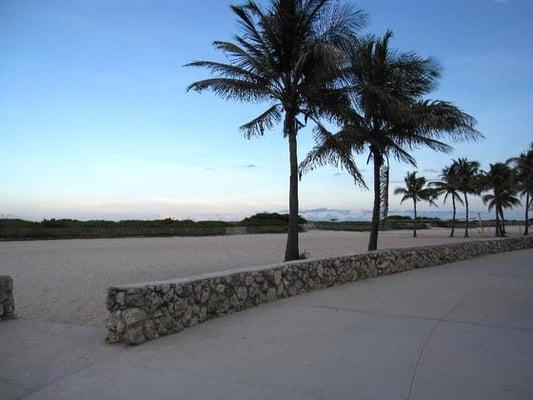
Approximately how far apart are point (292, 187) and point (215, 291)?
21.8ft

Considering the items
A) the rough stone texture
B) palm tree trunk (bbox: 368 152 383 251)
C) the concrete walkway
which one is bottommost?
the concrete walkway

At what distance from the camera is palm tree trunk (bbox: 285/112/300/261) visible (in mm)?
14016

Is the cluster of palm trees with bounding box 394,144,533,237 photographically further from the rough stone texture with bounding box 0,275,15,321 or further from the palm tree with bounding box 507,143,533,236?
the rough stone texture with bounding box 0,275,15,321

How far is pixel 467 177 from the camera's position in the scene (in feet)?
157

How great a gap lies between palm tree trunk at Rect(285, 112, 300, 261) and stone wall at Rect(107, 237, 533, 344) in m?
2.31

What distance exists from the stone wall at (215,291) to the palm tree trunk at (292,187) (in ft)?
7.56

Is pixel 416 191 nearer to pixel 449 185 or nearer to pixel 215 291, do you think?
pixel 449 185

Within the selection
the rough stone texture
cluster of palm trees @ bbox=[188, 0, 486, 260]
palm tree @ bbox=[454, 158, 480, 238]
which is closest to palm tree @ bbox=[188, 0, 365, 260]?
cluster of palm trees @ bbox=[188, 0, 486, 260]

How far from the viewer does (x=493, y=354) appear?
5949mm

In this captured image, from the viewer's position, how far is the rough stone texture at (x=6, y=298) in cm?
733

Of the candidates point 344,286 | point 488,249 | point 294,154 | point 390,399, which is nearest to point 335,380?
point 390,399

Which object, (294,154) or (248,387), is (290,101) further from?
(248,387)

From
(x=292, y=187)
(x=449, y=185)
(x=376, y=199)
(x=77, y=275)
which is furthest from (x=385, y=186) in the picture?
(x=449, y=185)

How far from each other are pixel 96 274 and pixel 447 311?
32.3 feet
